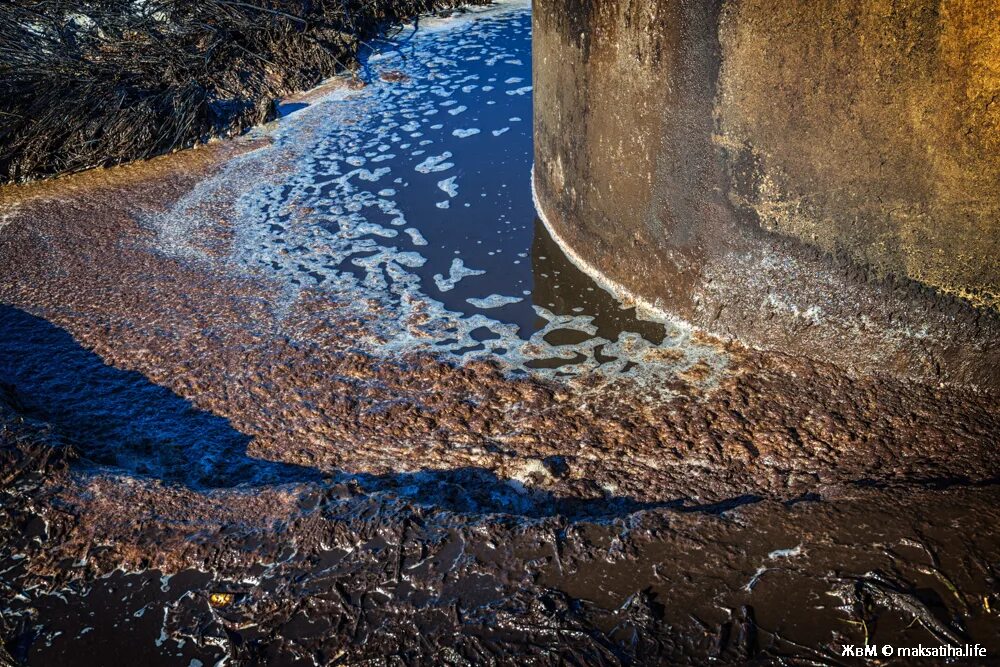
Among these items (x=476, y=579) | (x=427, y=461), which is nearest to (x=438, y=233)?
(x=427, y=461)

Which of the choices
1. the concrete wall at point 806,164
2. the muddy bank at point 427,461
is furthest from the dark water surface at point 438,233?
the concrete wall at point 806,164

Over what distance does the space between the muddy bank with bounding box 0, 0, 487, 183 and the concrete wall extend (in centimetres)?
340

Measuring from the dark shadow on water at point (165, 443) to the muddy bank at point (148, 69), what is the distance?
2.31m

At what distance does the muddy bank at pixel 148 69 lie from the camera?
5.47m

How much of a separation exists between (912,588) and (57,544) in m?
2.40

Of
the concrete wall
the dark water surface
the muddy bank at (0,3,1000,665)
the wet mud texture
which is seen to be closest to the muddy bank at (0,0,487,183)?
the dark water surface

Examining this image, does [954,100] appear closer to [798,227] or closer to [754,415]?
[798,227]

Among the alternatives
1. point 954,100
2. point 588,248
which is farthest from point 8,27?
point 954,100

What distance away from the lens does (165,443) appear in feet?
9.98

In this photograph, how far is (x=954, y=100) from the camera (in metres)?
2.46

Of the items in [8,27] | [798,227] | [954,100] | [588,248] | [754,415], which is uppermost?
[8,27]

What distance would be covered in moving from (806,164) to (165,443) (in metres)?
2.60

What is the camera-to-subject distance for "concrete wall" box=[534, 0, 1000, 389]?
2498 mm

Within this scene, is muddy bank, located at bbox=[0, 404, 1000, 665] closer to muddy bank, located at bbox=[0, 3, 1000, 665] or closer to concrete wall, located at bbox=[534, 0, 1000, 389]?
muddy bank, located at bbox=[0, 3, 1000, 665]
